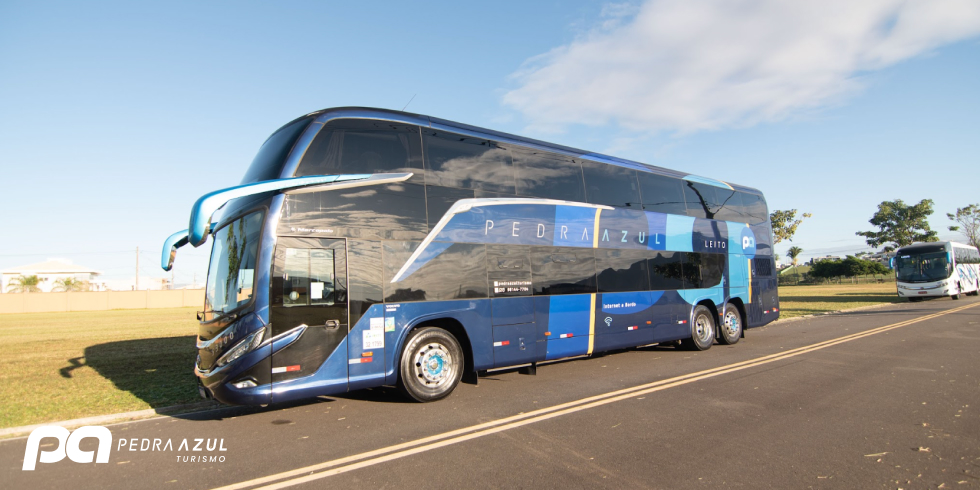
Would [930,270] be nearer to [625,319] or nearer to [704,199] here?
[704,199]

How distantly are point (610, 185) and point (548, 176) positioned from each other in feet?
5.98

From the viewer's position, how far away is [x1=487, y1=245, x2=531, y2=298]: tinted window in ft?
27.5

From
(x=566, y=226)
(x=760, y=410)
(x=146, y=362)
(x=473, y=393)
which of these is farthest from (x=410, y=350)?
(x=146, y=362)

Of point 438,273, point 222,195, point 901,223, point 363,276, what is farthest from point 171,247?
point 901,223

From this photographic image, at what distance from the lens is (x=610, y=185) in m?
10.7

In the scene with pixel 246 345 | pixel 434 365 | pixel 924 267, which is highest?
pixel 924 267

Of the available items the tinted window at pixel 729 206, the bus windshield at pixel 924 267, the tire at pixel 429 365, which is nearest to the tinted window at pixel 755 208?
the tinted window at pixel 729 206

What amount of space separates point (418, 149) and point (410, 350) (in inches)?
119

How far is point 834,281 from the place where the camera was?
73625 mm

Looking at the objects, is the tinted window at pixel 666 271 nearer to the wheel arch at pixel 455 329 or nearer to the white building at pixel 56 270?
the wheel arch at pixel 455 329

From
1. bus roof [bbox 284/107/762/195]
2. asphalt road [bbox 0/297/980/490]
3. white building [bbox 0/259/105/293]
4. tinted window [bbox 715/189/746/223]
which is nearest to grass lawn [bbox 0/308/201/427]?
asphalt road [bbox 0/297/980/490]

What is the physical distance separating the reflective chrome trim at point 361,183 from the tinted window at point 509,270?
1.89m

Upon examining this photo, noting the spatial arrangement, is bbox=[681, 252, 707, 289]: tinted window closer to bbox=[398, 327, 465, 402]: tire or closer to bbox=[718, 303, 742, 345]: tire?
bbox=[718, 303, 742, 345]: tire

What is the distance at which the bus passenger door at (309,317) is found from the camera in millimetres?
6352
